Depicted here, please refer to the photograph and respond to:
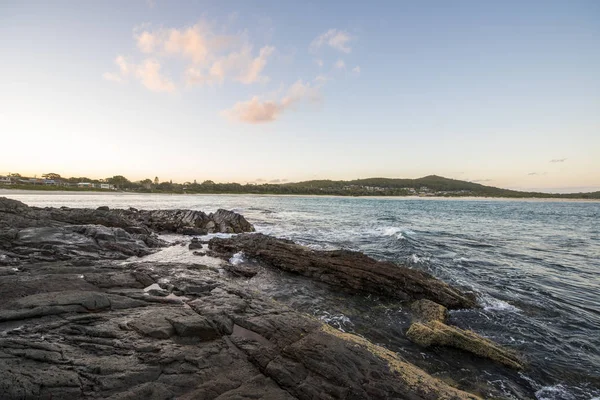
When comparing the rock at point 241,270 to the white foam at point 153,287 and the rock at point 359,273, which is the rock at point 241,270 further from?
the white foam at point 153,287

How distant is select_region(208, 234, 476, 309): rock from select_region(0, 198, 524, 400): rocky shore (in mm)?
88

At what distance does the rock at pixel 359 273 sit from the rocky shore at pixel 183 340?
3.5 inches

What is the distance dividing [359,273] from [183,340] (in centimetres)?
873

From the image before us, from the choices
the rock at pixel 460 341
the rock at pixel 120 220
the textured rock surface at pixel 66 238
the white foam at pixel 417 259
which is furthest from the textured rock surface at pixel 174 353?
the rock at pixel 120 220

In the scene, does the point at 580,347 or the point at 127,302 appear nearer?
the point at 127,302

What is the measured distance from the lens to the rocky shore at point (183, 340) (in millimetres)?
4660

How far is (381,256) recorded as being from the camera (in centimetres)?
1933

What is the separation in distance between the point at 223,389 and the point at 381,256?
1632cm

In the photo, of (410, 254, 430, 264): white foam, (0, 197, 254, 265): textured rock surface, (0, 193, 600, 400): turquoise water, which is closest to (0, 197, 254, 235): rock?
(0, 197, 254, 265): textured rock surface

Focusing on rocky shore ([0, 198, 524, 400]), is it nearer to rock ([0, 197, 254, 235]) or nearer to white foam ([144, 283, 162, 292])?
white foam ([144, 283, 162, 292])

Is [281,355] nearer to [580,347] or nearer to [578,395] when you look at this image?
[578,395]

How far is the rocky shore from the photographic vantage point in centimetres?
466


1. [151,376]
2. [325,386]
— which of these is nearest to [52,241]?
[151,376]

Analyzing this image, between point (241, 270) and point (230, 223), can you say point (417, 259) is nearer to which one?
point (241, 270)
